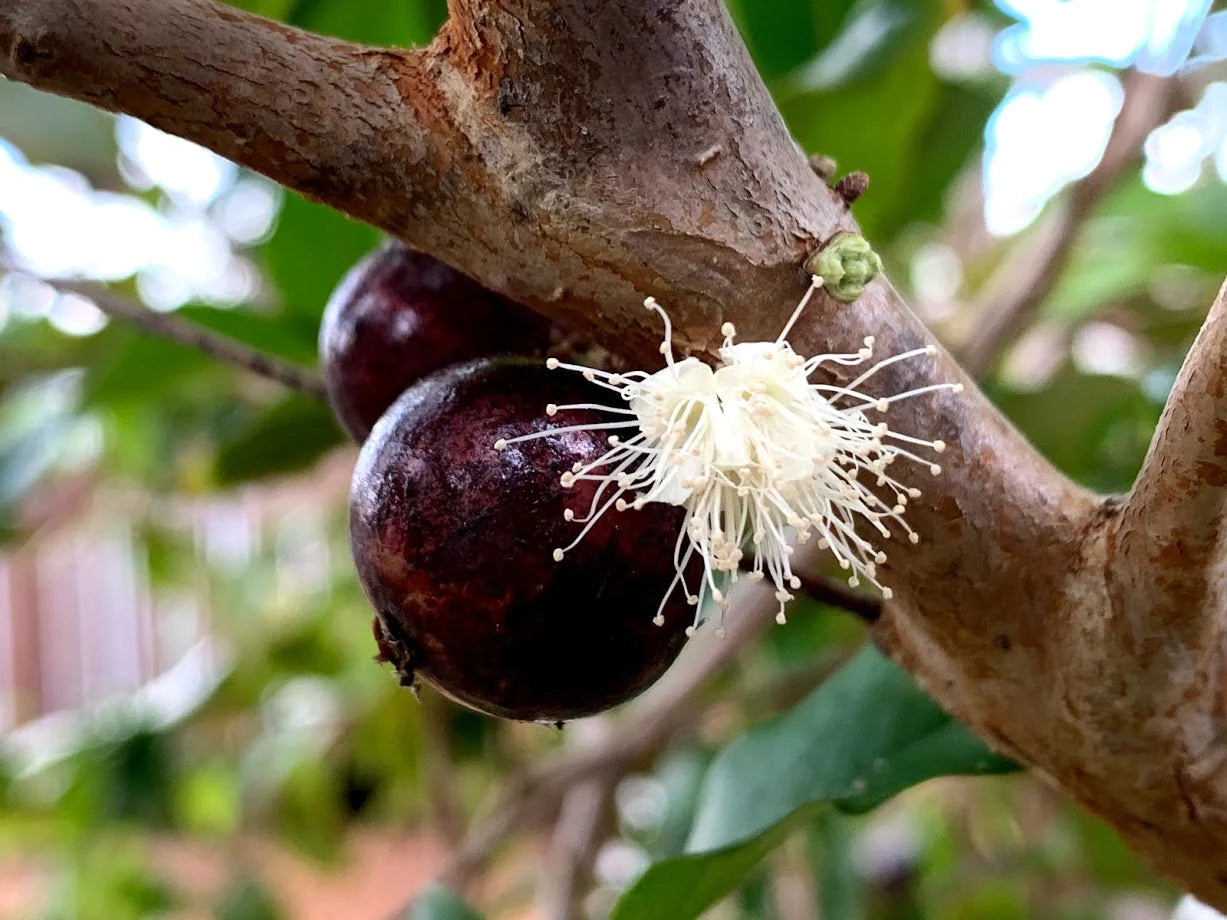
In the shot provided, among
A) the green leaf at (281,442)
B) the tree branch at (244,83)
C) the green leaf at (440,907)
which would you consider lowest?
A: the green leaf at (281,442)

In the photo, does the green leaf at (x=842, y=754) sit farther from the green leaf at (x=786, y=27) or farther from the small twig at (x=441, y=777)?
the small twig at (x=441, y=777)

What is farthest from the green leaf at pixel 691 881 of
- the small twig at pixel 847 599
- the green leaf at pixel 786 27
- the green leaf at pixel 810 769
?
the green leaf at pixel 786 27

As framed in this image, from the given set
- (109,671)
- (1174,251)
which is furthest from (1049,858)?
(109,671)

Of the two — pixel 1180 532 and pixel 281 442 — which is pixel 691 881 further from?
pixel 281 442

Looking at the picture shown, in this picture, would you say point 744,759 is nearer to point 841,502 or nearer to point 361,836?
point 841,502

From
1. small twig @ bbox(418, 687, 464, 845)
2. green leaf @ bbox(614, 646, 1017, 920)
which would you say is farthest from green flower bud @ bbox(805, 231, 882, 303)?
small twig @ bbox(418, 687, 464, 845)

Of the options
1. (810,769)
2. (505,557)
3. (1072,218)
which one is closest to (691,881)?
(810,769)

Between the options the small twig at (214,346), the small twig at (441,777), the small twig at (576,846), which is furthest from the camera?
the small twig at (441,777)
